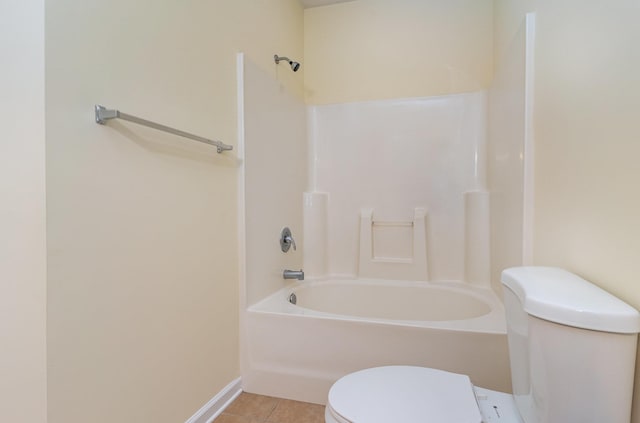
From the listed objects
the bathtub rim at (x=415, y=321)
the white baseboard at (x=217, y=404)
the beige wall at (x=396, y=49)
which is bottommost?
the white baseboard at (x=217, y=404)

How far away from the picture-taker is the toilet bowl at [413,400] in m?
0.93

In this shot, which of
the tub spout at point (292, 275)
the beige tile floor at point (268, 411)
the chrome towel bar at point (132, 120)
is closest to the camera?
the chrome towel bar at point (132, 120)

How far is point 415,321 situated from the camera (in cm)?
169

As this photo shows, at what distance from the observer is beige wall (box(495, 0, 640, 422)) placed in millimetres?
823

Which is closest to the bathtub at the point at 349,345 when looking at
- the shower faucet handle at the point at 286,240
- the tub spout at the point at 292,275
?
the tub spout at the point at 292,275

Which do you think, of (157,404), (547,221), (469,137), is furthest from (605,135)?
(157,404)

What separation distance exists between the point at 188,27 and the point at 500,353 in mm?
1923

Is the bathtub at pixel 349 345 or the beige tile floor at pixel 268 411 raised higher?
the bathtub at pixel 349 345

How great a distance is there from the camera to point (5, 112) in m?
0.94

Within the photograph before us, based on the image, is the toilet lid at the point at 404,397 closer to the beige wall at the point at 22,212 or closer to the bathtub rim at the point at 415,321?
the bathtub rim at the point at 415,321

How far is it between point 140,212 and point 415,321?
1322 millimetres

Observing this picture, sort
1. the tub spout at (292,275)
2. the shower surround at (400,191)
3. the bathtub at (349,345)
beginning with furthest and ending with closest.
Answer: the shower surround at (400,191)
the tub spout at (292,275)
the bathtub at (349,345)

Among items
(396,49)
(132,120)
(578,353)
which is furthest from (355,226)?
(578,353)

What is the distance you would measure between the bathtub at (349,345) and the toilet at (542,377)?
0.44 m
